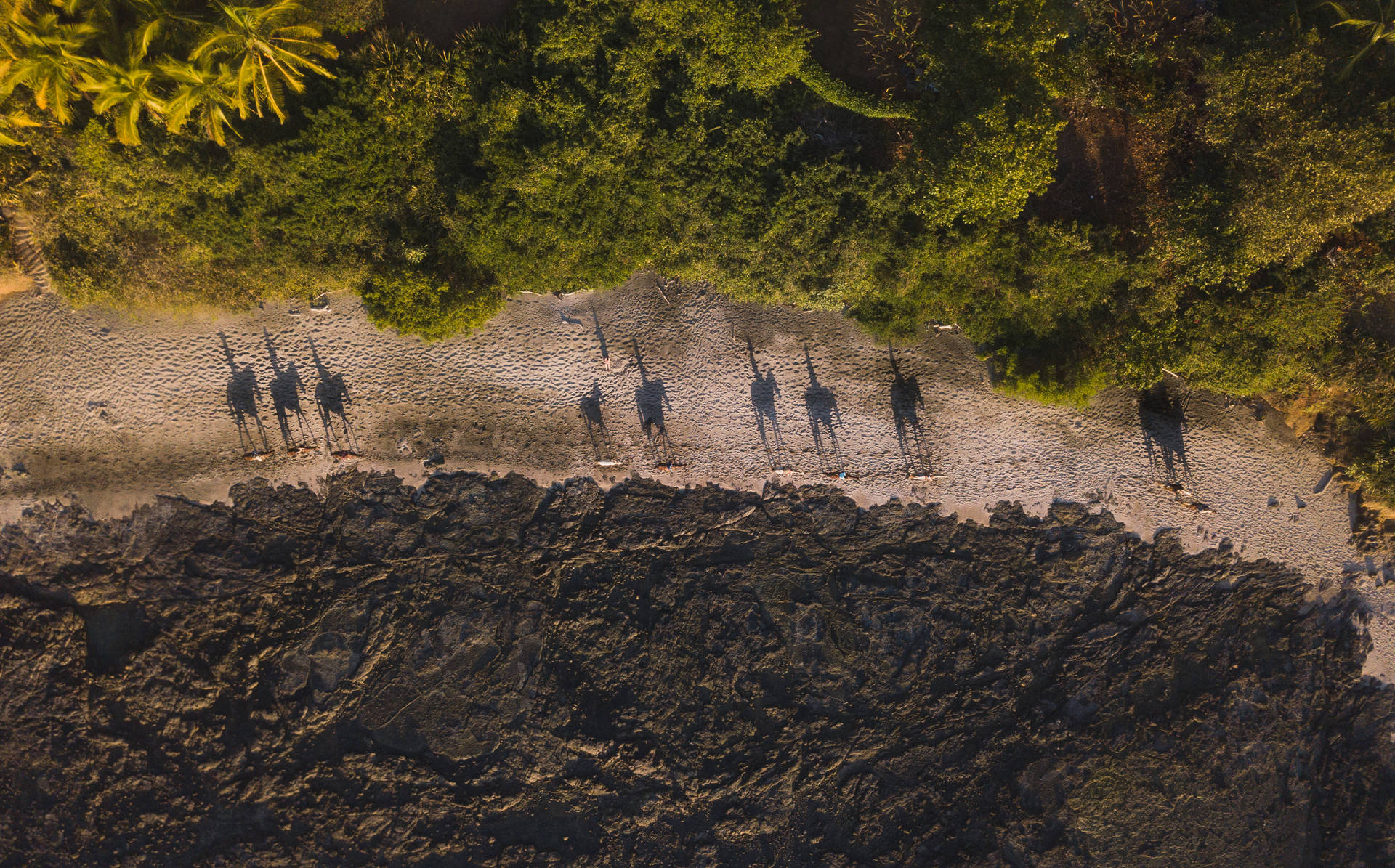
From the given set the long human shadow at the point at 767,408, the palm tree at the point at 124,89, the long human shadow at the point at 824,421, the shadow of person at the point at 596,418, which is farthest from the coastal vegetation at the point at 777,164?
the shadow of person at the point at 596,418

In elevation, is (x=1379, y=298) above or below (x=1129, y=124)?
below

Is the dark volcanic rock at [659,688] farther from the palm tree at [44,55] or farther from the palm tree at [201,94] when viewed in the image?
the palm tree at [44,55]

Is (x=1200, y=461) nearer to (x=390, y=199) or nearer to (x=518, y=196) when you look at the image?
(x=518, y=196)

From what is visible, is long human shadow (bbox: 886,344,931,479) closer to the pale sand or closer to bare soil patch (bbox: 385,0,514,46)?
the pale sand

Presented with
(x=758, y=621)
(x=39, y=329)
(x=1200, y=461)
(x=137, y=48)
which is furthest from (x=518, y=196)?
(x=1200, y=461)

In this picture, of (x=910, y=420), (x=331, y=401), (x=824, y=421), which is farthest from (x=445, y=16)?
(x=910, y=420)
